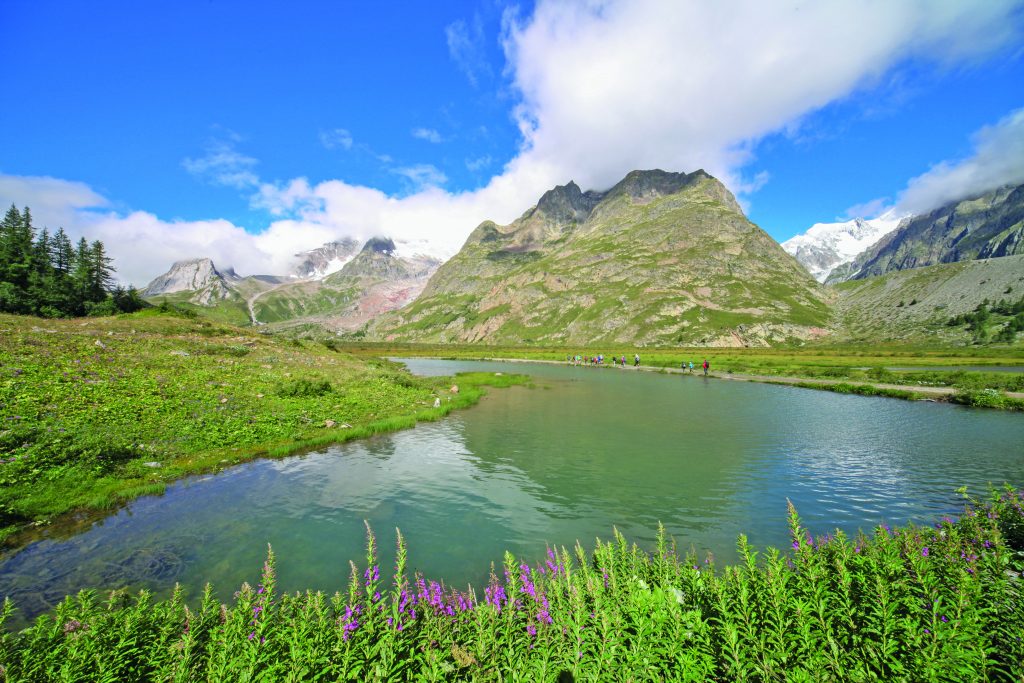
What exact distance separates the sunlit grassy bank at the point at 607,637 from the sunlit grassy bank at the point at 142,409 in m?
14.5

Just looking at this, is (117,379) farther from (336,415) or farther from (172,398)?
(336,415)

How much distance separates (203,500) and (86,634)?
15019mm

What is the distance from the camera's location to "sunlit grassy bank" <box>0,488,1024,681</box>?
626 cm

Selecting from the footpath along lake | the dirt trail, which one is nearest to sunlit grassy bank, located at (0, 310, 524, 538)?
the footpath along lake

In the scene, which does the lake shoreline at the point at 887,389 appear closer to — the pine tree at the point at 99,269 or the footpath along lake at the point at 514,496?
the footpath along lake at the point at 514,496

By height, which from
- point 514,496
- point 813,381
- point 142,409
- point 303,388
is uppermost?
point 813,381

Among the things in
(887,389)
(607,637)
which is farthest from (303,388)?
(887,389)

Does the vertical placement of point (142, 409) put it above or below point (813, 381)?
below

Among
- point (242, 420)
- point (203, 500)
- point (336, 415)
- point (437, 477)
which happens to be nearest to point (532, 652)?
point (437, 477)

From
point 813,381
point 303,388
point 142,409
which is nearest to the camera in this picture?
point 142,409

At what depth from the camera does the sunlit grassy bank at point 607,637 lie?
20.5 ft

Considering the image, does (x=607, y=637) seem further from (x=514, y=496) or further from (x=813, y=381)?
(x=813, y=381)

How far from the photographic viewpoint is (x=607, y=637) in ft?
21.9

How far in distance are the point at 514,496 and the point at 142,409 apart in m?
25.3
